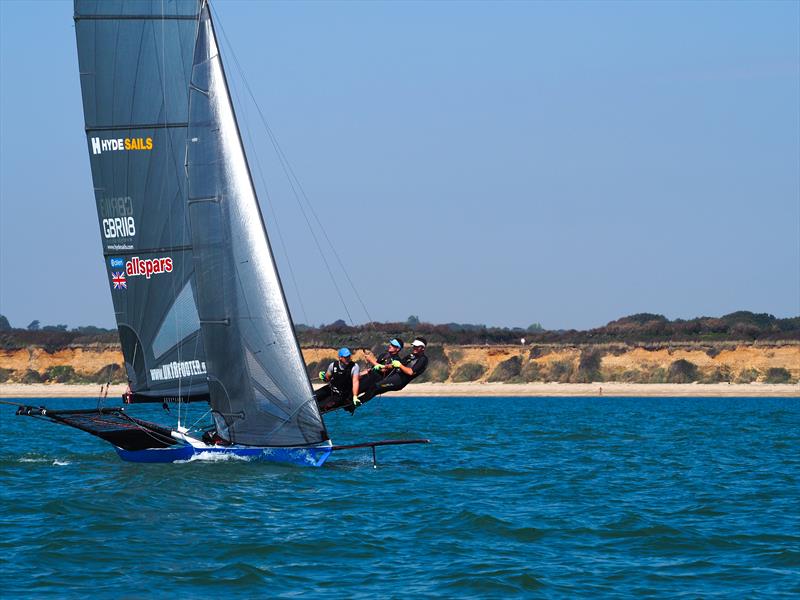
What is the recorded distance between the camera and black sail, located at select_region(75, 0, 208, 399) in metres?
25.6

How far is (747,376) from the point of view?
73500 millimetres

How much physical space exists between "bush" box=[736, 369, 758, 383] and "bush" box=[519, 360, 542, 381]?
481 inches

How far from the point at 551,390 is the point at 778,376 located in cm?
1351

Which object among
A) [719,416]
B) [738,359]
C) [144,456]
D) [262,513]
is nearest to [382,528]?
[262,513]

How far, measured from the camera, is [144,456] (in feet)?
87.8

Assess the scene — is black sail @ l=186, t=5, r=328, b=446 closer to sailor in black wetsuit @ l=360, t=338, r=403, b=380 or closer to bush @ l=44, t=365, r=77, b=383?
sailor in black wetsuit @ l=360, t=338, r=403, b=380

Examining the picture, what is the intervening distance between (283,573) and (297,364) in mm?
9094

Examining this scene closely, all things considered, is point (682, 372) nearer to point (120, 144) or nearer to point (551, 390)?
point (551, 390)

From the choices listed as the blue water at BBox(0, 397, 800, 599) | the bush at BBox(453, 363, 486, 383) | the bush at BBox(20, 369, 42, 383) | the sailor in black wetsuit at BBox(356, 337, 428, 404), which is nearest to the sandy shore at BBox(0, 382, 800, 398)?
the bush at BBox(20, 369, 42, 383)

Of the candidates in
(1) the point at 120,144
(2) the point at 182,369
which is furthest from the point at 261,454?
(1) the point at 120,144

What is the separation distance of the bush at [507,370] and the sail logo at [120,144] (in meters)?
53.6

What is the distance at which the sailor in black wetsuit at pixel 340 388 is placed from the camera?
86.9 ft

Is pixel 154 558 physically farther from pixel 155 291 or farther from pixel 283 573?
pixel 155 291

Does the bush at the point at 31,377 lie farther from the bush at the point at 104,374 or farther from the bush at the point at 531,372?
the bush at the point at 531,372
